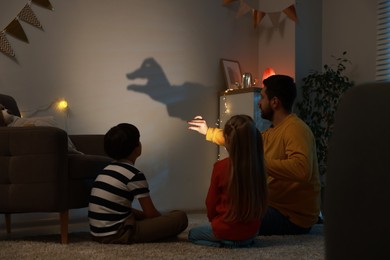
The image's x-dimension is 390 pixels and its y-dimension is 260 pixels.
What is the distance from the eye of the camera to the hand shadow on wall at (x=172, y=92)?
388 cm

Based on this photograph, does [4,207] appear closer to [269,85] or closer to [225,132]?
[225,132]

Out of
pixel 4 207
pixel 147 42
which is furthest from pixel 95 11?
pixel 4 207

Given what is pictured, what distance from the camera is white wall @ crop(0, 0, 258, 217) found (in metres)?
3.44

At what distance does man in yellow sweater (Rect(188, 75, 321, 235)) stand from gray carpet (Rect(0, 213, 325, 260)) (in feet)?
0.38

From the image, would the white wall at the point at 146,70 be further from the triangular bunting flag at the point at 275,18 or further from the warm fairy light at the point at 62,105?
the triangular bunting flag at the point at 275,18

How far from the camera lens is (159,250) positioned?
6.63 feet

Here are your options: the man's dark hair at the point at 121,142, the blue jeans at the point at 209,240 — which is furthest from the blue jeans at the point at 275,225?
the man's dark hair at the point at 121,142

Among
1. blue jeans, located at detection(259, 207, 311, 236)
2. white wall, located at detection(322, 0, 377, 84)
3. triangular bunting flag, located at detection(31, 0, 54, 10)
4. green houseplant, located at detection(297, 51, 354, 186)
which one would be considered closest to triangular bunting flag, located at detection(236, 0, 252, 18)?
white wall, located at detection(322, 0, 377, 84)

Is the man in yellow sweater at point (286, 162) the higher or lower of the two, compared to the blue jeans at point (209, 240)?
higher

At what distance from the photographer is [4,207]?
88.4 inches

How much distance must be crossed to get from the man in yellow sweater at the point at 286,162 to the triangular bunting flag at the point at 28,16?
156 centimetres

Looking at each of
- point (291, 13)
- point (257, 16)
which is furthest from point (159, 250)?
point (257, 16)

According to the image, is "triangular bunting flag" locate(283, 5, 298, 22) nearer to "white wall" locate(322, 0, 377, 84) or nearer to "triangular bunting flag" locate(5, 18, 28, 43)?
"white wall" locate(322, 0, 377, 84)

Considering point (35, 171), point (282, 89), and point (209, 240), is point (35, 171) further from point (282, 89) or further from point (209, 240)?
point (282, 89)
